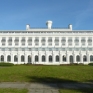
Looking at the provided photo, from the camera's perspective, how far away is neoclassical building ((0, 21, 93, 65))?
261ft

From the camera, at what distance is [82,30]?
83312 mm

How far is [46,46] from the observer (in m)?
81.8

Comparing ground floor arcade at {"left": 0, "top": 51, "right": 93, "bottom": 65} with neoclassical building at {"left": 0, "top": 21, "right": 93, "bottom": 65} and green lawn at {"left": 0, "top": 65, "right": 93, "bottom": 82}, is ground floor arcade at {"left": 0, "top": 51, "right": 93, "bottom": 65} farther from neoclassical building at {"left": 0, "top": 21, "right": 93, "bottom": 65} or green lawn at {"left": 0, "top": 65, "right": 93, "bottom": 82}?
green lawn at {"left": 0, "top": 65, "right": 93, "bottom": 82}

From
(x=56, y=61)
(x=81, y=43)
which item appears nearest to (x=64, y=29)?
(x=81, y=43)

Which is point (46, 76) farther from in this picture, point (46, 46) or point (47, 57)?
point (46, 46)

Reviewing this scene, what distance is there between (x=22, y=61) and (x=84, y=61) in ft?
87.7

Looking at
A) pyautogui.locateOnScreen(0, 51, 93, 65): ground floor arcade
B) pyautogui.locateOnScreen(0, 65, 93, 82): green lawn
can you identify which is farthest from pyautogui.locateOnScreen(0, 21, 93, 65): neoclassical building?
pyautogui.locateOnScreen(0, 65, 93, 82): green lawn

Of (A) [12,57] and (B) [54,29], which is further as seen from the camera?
(B) [54,29]

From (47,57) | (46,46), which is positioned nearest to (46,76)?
(47,57)

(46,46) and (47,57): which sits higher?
(46,46)

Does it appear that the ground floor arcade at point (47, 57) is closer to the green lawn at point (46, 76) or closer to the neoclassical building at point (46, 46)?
A: the neoclassical building at point (46, 46)

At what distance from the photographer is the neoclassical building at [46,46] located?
7944 centimetres

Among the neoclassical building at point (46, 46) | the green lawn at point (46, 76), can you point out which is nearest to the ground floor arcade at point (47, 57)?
the neoclassical building at point (46, 46)

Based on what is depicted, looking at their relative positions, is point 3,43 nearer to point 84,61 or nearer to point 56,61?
point 56,61
